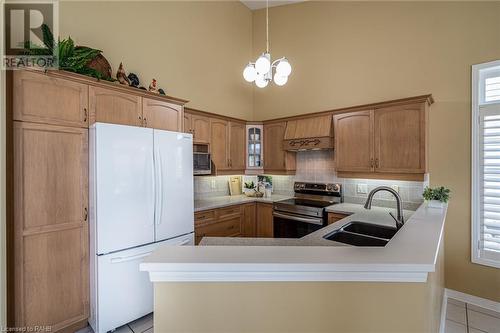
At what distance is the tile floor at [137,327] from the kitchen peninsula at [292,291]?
1540 mm

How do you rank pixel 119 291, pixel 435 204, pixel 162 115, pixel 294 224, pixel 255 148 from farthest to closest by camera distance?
pixel 255 148 → pixel 294 224 → pixel 162 115 → pixel 435 204 → pixel 119 291

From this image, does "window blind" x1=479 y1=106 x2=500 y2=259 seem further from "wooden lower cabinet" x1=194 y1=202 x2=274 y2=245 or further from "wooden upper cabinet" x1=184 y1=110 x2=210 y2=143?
"wooden upper cabinet" x1=184 y1=110 x2=210 y2=143

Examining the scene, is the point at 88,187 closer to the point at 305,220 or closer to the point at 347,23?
the point at 305,220

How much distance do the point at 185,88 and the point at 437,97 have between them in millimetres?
3252

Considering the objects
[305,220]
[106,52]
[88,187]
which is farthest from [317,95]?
[88,187]

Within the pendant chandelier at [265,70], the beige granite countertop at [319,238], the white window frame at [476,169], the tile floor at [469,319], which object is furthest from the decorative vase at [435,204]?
the pendant chandelier at [265,70]

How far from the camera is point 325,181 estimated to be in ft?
12.2

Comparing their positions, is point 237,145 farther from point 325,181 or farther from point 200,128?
point 325,181

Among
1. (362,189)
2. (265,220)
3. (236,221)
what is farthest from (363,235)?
(236,221)

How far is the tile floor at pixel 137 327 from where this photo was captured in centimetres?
216

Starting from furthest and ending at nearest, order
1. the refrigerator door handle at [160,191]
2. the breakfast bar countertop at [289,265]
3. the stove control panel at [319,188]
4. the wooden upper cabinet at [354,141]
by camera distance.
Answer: the stove control panel at [319,188], the wooden upper cabinet at [354,141], the refrigerator door handle at [160,191], the breakfast bar countertop at [289,265]

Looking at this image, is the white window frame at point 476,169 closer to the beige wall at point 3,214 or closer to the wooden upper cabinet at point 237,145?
the wooden upper cabinet at point 237,145

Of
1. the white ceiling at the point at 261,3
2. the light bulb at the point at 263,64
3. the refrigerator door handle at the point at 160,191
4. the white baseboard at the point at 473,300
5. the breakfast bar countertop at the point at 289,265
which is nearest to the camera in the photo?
the breakfast bar countertop at the point at 289,265

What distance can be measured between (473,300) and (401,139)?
1910mm
